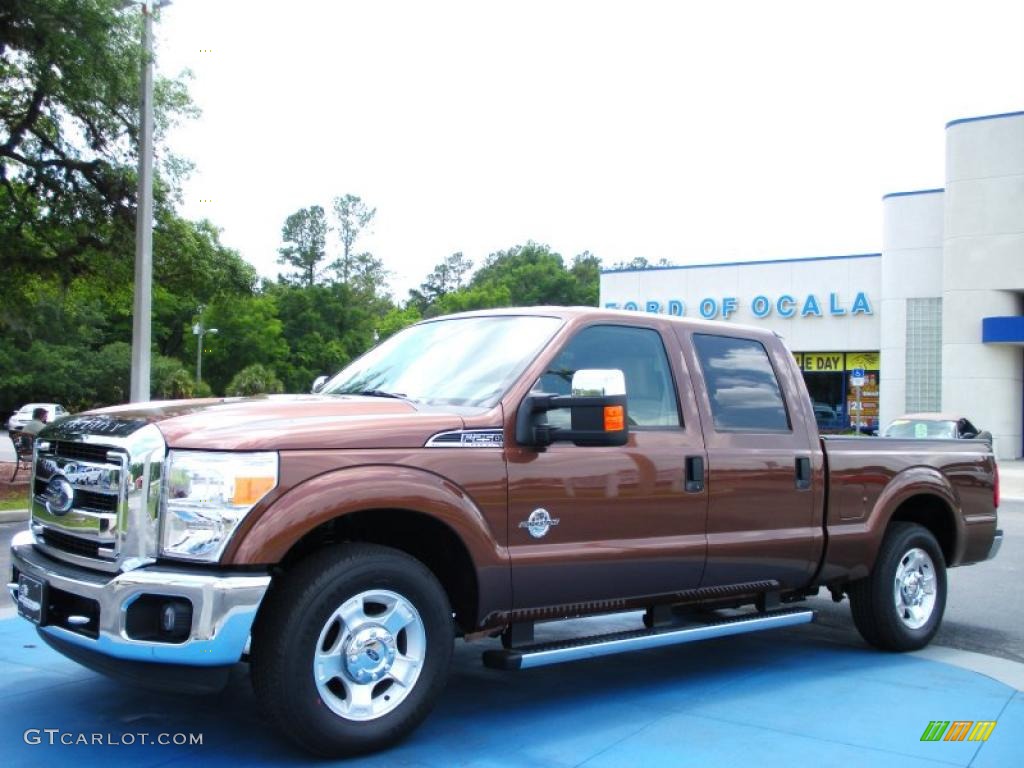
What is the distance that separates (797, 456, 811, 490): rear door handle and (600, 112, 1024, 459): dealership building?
20.9m

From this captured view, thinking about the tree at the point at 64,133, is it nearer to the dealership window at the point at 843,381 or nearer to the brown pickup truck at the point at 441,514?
the brown pickup truck at the point at 441,514

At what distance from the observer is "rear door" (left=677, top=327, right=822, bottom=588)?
5.36 metres

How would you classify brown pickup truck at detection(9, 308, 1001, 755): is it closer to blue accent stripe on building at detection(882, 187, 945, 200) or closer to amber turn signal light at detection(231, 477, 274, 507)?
amber turn signal light at detection(231, 477, 274, 507)

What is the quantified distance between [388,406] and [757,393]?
92.6 inches

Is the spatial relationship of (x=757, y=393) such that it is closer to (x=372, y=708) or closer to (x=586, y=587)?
(x=586, y=587)

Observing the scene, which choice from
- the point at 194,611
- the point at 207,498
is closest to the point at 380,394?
the point at 207,498

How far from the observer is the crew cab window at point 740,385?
18.4 ft

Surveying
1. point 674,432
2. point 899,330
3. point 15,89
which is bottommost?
point 674,432

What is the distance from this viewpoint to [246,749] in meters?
4.24

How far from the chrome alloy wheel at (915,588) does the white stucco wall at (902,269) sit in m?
28.6

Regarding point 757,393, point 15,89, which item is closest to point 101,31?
point 15,89

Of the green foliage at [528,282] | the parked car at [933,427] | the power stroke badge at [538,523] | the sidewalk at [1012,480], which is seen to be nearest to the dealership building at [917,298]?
the sidewalk at [1012,480]

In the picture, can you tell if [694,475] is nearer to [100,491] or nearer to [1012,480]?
[100,491]

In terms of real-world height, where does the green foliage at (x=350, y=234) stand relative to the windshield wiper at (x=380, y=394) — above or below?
above
